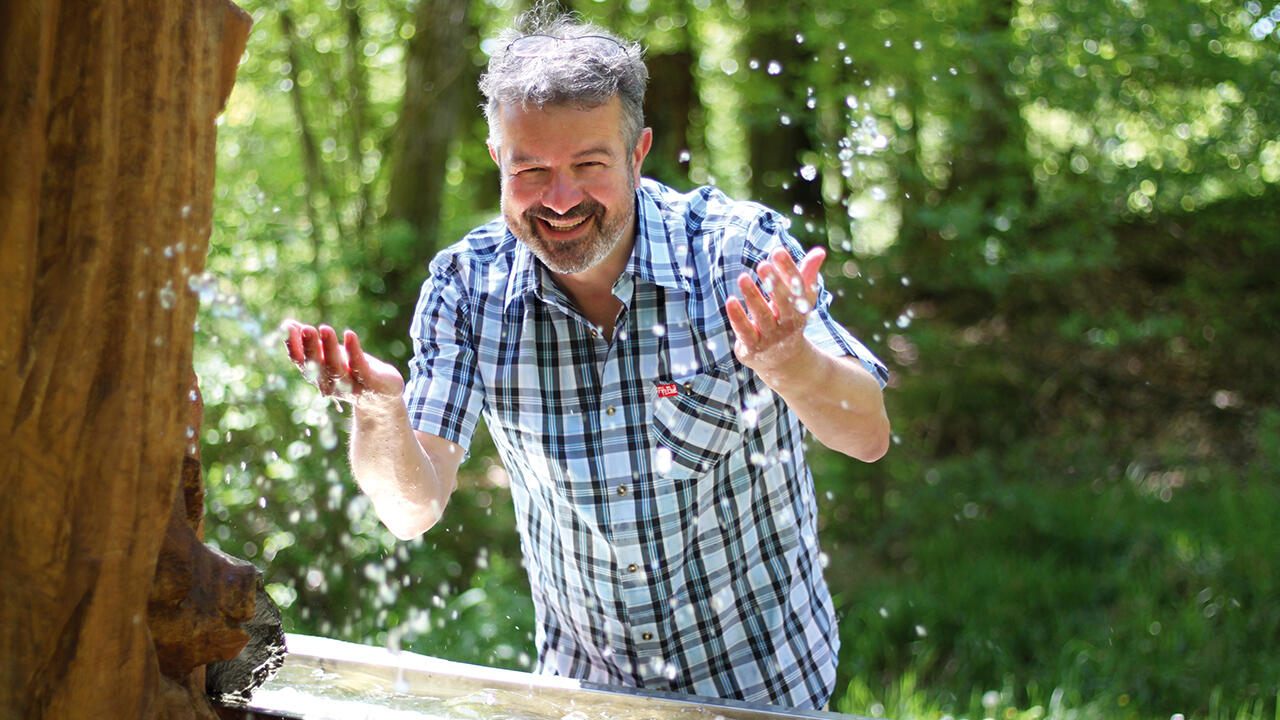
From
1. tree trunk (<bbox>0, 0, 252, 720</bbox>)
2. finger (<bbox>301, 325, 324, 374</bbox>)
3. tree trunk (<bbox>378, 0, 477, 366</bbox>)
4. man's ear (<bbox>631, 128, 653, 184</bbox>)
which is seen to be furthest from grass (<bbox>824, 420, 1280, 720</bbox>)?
tree trunk (<bbox>0, 0, 252, 720</bbox>)

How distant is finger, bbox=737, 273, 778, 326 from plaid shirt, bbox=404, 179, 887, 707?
0.41 m

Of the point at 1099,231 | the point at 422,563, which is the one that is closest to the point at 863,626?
the point at 422,563

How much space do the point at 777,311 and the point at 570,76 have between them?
623mm

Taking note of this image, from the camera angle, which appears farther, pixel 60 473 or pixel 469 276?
pixel 469 276

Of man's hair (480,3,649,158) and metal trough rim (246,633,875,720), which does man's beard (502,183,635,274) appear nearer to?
man's hair (480,3,649,158)

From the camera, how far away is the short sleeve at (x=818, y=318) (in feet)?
6.89

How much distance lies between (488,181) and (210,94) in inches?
225

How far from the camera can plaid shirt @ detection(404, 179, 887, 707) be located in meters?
2.22

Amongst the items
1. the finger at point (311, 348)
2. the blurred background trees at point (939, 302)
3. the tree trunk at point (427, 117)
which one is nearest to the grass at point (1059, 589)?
the blurred background trees at point (939, 302)

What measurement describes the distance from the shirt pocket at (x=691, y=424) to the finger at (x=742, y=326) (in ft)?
1.25

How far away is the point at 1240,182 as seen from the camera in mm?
6430

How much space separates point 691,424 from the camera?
220cm

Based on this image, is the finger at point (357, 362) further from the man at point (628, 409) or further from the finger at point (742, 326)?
the finger at point (742, 326)

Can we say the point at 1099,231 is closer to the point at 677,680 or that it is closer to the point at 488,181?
the point at 488,181
